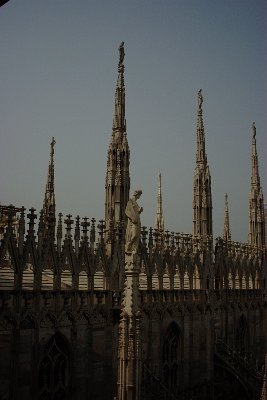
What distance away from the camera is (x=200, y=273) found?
22.1 meters

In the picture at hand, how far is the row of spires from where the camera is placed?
18.2 meters

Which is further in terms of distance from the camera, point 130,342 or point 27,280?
point 27,280

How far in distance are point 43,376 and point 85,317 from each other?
7.86 feet

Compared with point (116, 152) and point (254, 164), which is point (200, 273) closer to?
point (116, 152)

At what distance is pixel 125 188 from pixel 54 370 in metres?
7.46

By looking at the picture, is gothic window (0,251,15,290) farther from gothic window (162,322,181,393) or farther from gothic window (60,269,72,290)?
gothic window (162,322,181,393)

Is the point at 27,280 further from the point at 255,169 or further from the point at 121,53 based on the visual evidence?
the point at 255,169

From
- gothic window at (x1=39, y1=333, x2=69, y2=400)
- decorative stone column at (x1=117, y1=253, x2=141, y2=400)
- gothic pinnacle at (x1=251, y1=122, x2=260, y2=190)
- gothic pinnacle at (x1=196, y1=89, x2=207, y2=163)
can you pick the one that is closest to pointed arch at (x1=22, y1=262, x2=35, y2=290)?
gothic window at (x1=39, y1=333, x2=69, y2=400)

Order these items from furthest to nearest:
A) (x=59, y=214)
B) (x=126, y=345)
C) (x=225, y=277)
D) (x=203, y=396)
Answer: (x=225, y=277) < (x=203, y=396) < (x=59, y=214) < (x=126, y=345)

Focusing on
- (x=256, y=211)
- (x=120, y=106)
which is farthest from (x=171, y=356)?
(x=256, y=211)

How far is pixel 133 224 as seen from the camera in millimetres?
10930

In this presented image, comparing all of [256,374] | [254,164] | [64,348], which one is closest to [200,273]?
[256,374]

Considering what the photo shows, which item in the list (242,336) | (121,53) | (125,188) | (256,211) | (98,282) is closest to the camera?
(125,188)

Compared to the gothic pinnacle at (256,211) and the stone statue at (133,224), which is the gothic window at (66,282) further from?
the gothic pinnacle at (256,211)
